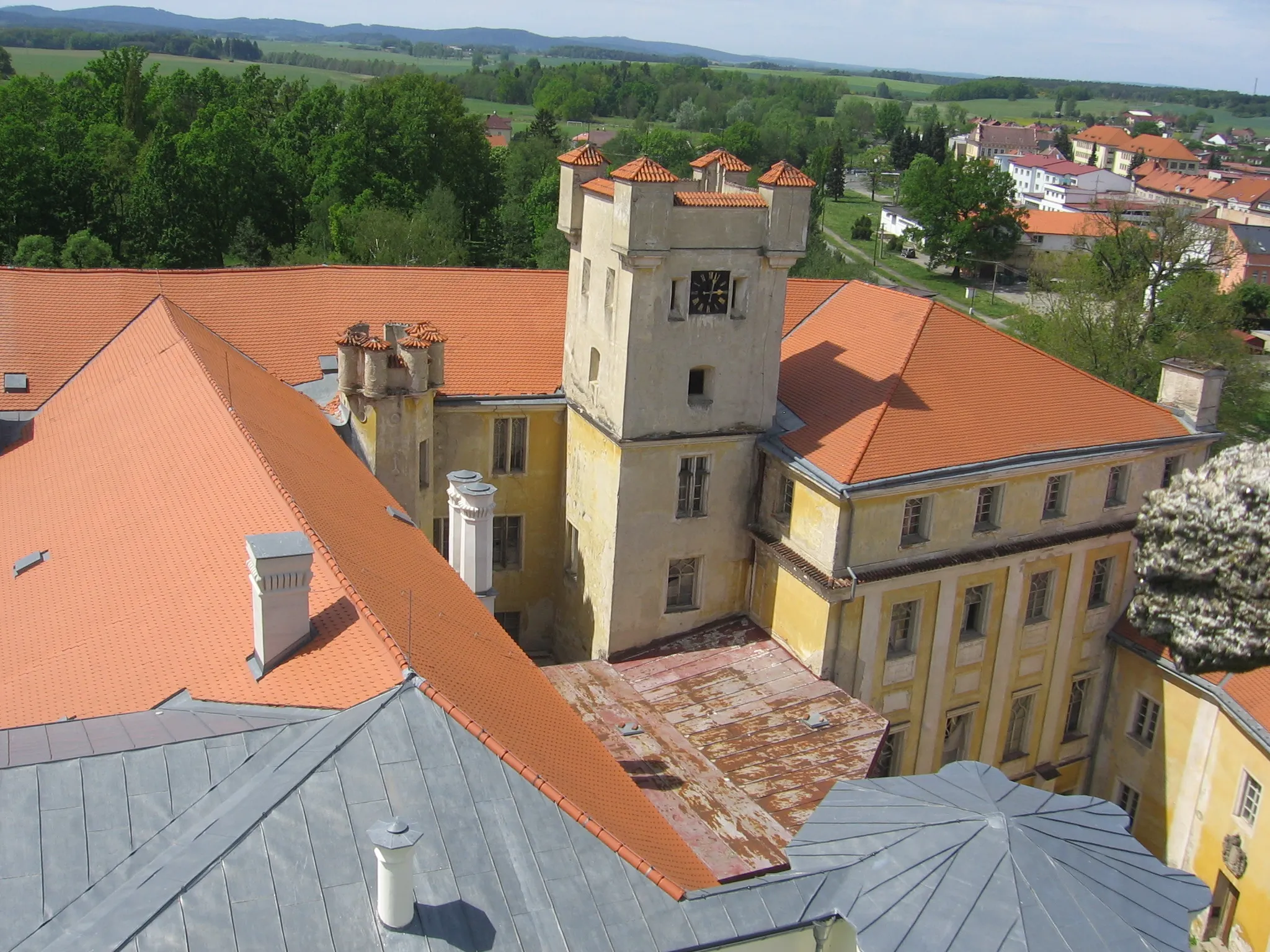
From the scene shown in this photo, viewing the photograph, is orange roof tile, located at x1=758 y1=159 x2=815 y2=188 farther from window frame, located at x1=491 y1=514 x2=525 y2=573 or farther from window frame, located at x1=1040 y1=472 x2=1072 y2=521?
window frame, located at x1=491 y1=514 x2=525 y2=573

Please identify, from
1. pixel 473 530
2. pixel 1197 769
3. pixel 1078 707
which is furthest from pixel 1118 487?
pixel 473 530

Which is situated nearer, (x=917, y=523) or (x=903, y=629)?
(x=917, y=523)

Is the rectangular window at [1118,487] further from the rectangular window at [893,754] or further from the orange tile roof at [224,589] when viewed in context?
the orange tile roof at [224,589]

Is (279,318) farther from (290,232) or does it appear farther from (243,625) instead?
(290,232)

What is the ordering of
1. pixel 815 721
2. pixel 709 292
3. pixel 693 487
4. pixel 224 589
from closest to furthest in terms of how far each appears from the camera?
1. pixel 224 589
2. pixel 815 721
3. pixel 709 292
4. pixel 693 487

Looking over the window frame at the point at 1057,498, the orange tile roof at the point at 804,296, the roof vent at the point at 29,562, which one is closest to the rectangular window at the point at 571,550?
the orange tile roof at the point at 804,296

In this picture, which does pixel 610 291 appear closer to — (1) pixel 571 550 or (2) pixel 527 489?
(2) pixel 527 489
